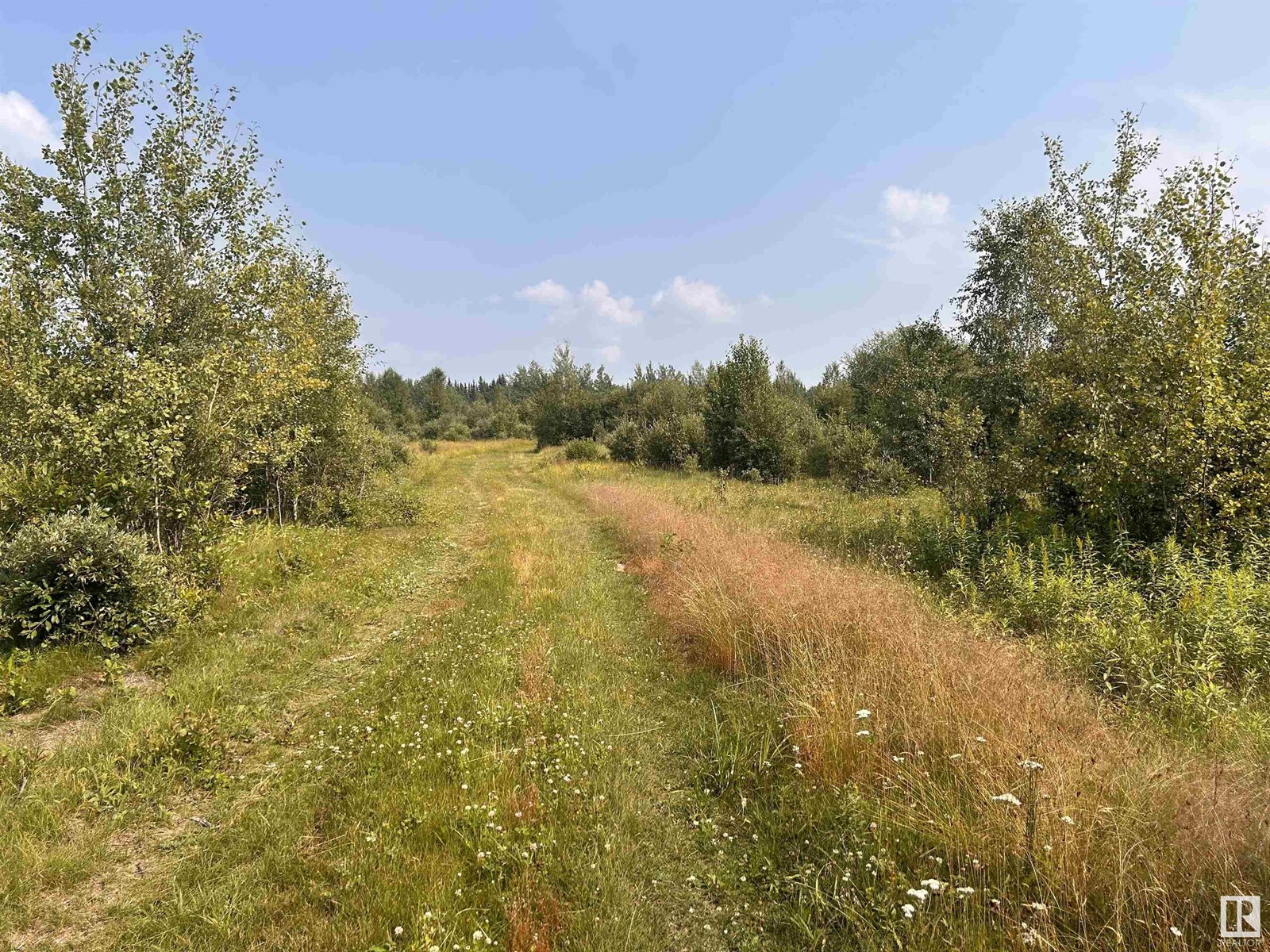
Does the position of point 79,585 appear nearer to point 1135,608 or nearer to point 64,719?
point 64,719

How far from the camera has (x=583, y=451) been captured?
3991 centimetres

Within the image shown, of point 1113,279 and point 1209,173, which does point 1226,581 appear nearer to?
point 1113,279

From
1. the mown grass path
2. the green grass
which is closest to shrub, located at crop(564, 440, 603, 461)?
the mown grass path

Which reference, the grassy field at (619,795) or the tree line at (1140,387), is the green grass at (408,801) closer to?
the grassy field at (619,795)

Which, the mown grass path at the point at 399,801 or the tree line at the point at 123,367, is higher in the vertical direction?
the tree line at the point at 123,367

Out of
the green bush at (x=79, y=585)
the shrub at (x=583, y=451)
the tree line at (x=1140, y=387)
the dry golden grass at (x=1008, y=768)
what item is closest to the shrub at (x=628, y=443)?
the shrub at (x=583, y=451)

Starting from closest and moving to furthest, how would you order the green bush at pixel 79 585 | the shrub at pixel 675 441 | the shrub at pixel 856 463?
the green bush at pixel 79 585 < the shrub at pixel 856 463 < the shrub at pixel 675 441

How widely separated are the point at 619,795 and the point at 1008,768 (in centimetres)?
289

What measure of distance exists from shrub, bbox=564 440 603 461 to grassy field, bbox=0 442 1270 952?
32.0 m

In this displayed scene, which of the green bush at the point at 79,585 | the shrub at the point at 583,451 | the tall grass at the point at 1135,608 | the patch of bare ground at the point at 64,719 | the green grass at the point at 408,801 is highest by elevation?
the shrub at the point at 583,451

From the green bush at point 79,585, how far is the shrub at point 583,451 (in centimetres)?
3187

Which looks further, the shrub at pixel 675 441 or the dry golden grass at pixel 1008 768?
the shrub at pixel 675 441

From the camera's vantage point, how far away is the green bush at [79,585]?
630 centimetres

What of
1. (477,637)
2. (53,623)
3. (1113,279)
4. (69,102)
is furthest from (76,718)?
(1113,279)
